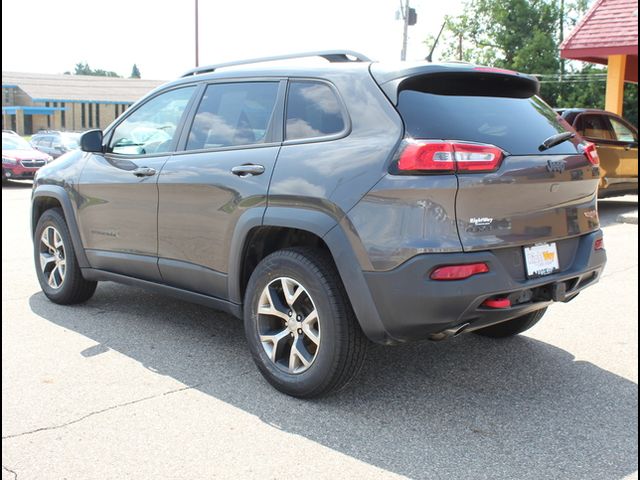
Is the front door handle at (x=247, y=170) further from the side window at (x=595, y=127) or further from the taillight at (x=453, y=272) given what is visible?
the side window at (x=595, y=127)

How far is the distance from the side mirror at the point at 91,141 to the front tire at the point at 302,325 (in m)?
2.06

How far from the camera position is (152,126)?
5258 millimetres

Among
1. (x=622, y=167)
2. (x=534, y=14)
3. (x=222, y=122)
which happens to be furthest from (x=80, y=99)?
(x=222, y=122)

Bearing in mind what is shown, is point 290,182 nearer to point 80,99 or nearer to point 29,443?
point 29,443

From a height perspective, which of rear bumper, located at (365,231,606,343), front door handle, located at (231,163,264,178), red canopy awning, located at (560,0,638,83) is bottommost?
rear bumper, located at (365,231,606,343)

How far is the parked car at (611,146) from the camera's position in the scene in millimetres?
12229

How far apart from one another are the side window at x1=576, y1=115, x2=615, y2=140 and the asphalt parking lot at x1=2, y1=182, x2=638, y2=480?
283 inches

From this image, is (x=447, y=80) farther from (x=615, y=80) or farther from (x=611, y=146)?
(x=615, y=80)

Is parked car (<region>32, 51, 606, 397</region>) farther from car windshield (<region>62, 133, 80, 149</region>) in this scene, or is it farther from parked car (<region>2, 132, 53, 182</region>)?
car windshield (<region>62, 133, 80, 149</region>)

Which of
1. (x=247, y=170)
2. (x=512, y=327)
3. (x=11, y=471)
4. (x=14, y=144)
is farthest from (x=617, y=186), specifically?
(x=14, y=144)

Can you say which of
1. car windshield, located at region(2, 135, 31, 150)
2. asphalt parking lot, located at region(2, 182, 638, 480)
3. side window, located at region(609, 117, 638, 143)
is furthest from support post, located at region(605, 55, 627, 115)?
car windshield, located at region(2, 135, 31, 150)

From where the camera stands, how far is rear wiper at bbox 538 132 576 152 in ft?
12.9

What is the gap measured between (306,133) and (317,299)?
95 cm

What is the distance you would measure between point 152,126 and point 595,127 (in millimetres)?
9486
